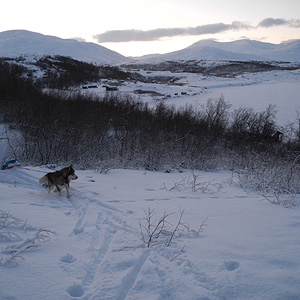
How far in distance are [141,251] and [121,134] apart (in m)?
13.7

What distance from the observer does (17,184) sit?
6305 mm

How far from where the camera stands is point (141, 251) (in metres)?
3.14

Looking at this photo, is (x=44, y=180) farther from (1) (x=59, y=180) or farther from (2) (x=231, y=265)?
(2) (x=231, y=265)

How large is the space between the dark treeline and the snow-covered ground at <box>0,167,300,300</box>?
6021 millimetres

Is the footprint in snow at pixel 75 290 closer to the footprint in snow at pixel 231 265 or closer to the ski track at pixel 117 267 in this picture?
the ski track at pixel 117 267

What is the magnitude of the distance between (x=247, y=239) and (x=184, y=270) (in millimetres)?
1227

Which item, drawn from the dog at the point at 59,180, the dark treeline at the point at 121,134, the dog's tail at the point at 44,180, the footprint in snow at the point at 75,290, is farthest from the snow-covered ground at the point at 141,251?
the dark treeline at the point at 121,134

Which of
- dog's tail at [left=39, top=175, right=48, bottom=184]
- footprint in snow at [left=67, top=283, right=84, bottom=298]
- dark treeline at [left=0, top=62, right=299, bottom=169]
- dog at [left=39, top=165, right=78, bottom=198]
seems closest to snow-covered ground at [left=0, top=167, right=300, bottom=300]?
footprint in snow at [left=67, top=283, right=84, bottom=298]

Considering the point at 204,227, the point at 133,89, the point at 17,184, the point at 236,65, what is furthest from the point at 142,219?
the point at 236,65

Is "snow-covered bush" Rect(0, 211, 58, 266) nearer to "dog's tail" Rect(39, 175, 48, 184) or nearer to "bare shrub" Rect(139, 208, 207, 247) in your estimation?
"bare shrub" Rect(139, 208, 207, 247)

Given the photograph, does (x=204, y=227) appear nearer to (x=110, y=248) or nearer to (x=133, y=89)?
(x=110, y=248)

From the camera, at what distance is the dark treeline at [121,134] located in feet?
41.3

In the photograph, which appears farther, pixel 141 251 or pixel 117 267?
pixel 141 251

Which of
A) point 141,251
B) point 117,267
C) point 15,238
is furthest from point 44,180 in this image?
point 117,267
